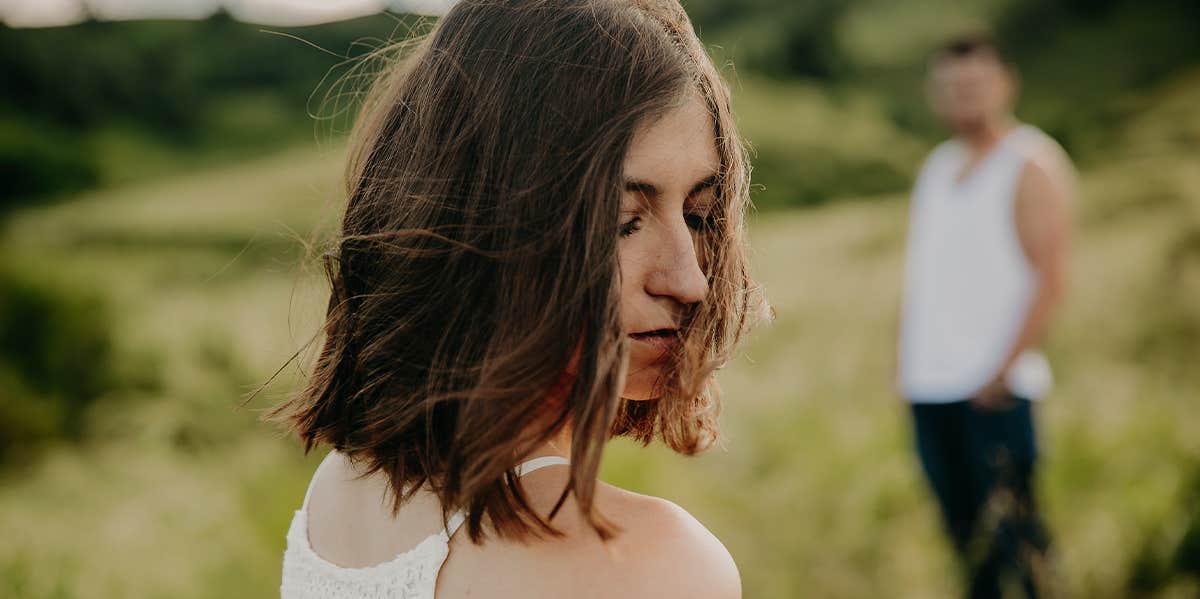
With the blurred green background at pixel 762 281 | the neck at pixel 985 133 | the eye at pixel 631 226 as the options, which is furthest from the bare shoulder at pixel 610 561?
the neck at pixel 985 133

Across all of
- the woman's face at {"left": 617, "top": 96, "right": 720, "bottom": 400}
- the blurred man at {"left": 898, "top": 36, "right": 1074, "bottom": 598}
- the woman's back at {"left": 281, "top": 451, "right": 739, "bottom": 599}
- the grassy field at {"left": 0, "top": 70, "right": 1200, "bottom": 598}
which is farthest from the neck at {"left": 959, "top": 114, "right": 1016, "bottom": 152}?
the woman's back at {"left": 281, "top": 451, "right": 739, "bottom": 599}

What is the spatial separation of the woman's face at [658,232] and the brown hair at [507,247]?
0.08 feet

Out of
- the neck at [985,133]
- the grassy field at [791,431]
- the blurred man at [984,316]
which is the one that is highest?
the neck at [985,133]

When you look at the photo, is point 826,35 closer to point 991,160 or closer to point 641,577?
point 991,160

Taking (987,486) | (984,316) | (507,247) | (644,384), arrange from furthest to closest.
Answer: (984,316)
(987,486)
(644,384)
(507,247)

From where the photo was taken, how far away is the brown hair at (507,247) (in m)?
1.06

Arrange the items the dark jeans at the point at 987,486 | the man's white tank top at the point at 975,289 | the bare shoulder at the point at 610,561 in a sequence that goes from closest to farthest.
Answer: the bare shoulder at the point at 610,561, the dark jeans at the point at 987,486, the man's white tank top at the point at 975,289

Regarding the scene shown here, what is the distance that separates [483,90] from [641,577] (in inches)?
22.8

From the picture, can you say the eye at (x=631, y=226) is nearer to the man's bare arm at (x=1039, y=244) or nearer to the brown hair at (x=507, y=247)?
the brown hair at (x=507, y=247)

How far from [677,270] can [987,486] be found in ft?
8.83

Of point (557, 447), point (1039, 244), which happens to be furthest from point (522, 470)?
point (1039, 244)

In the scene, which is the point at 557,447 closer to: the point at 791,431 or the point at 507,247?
the point at 507,247

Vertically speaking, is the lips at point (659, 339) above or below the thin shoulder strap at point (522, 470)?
above

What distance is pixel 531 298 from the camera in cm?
108
